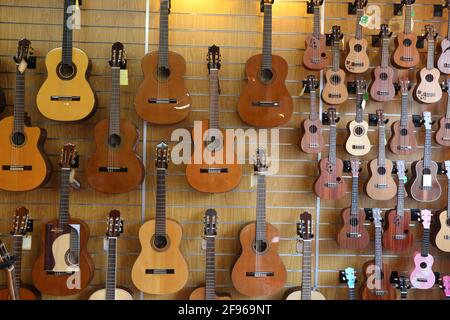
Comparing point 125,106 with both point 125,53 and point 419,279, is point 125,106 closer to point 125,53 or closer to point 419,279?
point 125,53

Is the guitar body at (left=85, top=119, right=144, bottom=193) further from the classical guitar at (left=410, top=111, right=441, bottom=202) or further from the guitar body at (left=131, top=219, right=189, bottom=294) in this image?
the classical guitar at (left=410, top=111, right=441, bottom=202)

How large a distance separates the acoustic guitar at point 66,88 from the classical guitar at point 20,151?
164 millimetres

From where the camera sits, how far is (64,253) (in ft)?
10.8

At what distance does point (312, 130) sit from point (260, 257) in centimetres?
104

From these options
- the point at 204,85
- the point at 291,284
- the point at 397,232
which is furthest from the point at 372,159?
the point at 204,85

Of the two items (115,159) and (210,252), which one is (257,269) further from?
(115,159)

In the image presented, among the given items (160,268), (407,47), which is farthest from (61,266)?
(407,47)

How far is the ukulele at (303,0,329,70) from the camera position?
11.3 ft

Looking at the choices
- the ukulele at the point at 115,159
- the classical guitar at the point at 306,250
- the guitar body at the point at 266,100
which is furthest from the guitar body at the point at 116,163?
the classical guitar at the point at 306,250

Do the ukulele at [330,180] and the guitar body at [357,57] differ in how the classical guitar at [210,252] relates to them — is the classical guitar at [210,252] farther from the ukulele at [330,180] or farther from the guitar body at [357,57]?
the guitar body at [357,57]

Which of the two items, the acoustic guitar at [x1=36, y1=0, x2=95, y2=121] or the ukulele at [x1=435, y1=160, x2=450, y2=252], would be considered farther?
the ukulele at [x1=435, y1=160, x2=450, y2=252]

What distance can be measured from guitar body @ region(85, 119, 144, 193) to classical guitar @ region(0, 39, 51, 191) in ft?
1.20

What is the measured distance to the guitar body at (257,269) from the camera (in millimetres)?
3340

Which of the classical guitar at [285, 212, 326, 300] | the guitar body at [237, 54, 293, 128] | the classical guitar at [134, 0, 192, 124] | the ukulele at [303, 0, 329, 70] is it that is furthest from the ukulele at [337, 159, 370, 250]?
the classical guitar at [134, 0, 192, 124]
